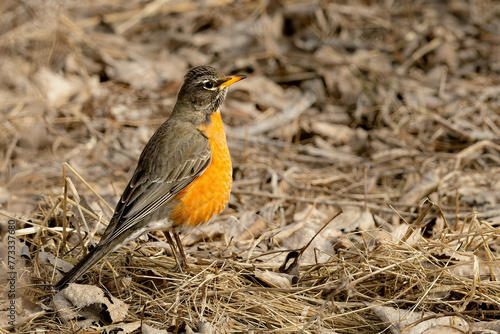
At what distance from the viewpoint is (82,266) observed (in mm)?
3812

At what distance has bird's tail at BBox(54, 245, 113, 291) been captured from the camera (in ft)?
12.4

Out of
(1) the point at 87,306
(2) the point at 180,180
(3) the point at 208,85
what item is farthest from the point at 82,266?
(3) the point at 208,85

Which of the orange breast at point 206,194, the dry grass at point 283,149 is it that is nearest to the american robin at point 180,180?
the orange breast at point 206,194

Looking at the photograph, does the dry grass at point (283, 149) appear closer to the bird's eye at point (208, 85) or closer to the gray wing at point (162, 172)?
the gray wing at point (162, 172)

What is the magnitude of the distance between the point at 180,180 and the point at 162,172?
0.17m

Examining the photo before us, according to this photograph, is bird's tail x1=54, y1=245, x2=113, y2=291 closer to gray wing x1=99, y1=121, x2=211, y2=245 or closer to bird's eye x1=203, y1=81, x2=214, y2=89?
gray wing x1=99, y1=121, x2=211, y2=245

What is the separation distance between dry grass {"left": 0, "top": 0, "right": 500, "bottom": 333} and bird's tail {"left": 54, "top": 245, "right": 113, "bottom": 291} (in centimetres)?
19

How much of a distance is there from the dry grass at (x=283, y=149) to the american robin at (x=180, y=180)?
1.06 feet

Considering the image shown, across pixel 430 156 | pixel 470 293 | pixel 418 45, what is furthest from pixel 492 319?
pixel 418 45

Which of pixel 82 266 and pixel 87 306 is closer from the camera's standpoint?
pixel 87 306

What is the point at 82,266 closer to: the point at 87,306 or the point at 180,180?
the point at 87,306

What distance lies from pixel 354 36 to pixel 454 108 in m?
2.59

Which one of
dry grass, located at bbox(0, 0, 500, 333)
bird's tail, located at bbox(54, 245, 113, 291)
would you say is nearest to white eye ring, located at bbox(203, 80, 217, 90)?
dry grass, located at bbox(0, 0, 500, 333)

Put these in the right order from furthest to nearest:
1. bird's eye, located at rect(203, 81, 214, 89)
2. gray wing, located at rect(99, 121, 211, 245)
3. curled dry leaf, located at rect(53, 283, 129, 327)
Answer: bird's eye, located at rect(203, 81, 214, 89) < gray wing, located at rect(99, 121, 211, 245) < curled dry leaf, located at rect(53, 283, 129, 327)
